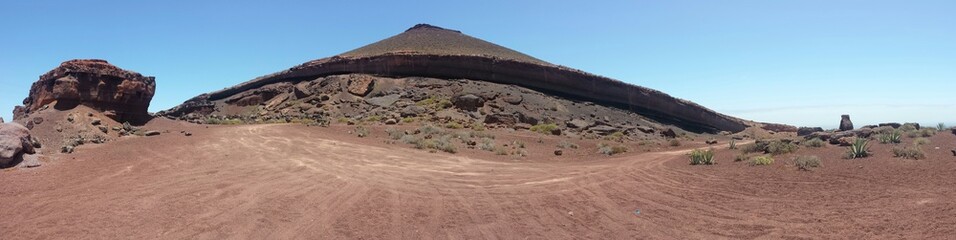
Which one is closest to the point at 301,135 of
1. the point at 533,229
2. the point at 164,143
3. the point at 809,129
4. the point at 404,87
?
the point at 164,143

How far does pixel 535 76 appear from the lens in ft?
146

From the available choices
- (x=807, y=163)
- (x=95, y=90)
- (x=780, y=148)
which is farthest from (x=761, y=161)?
(x=95, y=90)

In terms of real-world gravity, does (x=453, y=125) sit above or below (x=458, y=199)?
above

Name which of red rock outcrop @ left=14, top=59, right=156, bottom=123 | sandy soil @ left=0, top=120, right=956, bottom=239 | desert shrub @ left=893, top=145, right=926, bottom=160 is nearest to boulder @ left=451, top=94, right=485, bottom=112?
red rock outcrop @ left=14, top=59, right=156, bottom=123

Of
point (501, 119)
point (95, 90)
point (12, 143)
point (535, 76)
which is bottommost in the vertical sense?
point (12, 143)

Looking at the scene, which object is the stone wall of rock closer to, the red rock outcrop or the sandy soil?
the red rock outcrop

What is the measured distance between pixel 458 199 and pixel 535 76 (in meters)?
37.2

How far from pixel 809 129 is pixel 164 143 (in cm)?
4748

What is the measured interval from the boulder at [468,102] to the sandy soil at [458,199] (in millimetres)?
21922

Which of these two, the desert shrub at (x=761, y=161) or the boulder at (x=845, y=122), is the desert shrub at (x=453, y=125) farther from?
the boulder at (x=845, y=122)

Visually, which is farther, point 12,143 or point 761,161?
point 761,161

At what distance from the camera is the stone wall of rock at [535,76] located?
146ft

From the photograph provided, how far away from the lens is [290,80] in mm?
49188

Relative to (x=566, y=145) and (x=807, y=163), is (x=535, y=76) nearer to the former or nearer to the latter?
(x=566, y=145)
